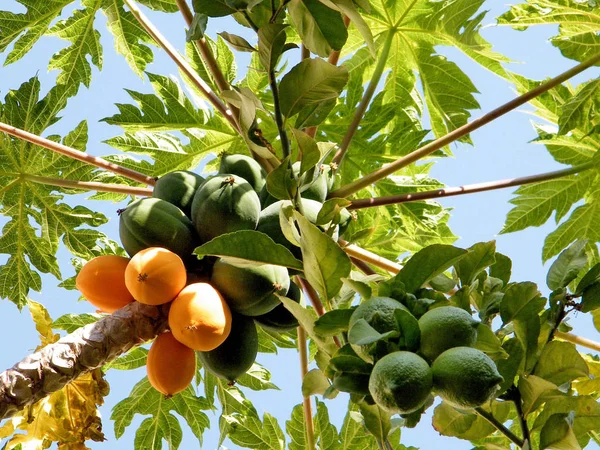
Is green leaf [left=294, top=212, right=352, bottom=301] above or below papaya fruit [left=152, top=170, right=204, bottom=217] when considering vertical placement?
above

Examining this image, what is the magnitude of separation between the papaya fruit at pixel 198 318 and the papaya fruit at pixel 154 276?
4 cm

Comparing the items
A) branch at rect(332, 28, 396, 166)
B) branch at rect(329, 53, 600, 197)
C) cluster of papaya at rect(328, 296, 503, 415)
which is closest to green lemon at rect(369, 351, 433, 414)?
cluster of papaya at rect(328, 296, 503, 415)

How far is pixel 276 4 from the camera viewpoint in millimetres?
1948

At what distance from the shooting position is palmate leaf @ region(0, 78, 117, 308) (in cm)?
336

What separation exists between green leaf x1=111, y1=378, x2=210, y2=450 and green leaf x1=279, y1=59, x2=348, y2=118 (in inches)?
76.8

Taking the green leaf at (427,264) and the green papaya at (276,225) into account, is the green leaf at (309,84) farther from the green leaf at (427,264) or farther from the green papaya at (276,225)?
the green leaf at (427,264)

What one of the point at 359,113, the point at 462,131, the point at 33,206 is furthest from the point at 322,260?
the point at 33,206

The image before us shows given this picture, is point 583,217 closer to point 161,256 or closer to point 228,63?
point 228,63

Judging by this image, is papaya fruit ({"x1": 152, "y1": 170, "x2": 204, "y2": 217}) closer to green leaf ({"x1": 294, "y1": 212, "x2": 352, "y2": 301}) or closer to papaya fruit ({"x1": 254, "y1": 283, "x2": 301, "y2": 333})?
papaya fruit ({"x1": 254, "y1": 283, "x2": 301, "y2": 333})

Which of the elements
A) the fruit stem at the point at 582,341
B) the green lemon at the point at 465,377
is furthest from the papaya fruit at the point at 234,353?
the fruit stem at the point at 582,341

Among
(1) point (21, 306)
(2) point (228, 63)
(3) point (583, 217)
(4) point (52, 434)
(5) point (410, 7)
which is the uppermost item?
(5) point (410, 7)

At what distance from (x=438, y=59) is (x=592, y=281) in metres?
2.21

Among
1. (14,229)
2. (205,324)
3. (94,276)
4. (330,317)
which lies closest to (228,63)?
(14,229)

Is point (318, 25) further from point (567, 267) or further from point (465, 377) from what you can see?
point (465, 377)
